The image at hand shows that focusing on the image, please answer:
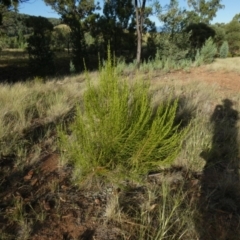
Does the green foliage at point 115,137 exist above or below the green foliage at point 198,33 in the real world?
below

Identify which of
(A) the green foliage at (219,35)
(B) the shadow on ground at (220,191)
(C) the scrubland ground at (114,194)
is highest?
(A) the green foliage at (219,35)

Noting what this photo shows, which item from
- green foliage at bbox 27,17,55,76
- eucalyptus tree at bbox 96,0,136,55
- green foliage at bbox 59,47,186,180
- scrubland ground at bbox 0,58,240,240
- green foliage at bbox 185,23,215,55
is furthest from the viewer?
green foliage at bbox 185,23,215,55

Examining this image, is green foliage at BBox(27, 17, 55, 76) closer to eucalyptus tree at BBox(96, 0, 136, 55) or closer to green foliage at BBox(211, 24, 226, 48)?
eucalyptus tree at BBox(96, 0, 136, 55)

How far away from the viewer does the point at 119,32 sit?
63.3 ft

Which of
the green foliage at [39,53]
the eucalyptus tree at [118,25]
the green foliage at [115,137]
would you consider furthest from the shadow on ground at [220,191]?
the eucalyptus tree at [118,25]

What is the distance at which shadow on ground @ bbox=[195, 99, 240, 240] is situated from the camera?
2.19 meters

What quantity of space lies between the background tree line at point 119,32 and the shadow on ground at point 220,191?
7.42m

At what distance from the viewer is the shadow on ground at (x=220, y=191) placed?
86.2 inches

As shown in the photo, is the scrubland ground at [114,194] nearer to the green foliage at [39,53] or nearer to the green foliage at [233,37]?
the green foliage at [39,53]

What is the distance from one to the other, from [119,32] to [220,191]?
720 inches

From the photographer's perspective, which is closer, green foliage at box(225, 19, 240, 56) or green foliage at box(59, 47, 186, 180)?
green foliage at box(59, 47, 186, 180)

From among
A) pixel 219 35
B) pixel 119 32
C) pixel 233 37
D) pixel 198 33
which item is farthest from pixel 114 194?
pixel 233 37

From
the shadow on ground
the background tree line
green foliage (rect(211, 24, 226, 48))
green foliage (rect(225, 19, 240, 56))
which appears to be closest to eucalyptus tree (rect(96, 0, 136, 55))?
the background tree line

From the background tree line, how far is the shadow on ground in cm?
742
